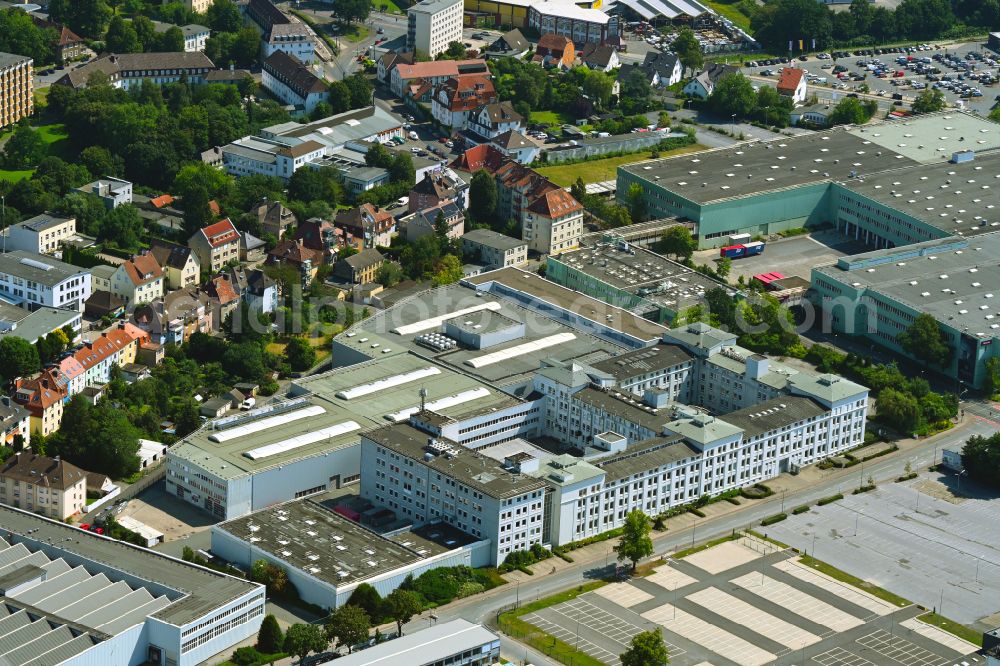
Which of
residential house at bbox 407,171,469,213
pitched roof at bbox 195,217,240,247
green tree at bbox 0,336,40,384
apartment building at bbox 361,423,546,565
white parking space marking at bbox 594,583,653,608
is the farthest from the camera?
residential house at bbox 407,171,469,213

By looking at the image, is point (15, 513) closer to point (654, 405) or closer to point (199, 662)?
point (199, 662)

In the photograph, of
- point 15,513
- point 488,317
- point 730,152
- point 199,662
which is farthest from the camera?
point 730,152

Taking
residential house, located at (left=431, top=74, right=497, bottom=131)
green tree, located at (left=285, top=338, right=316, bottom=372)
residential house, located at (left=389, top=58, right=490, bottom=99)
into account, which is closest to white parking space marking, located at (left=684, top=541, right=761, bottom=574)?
green tree, located at (left=285, top=338, right=316, bottom=372)

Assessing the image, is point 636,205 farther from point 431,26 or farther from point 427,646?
point 427,646

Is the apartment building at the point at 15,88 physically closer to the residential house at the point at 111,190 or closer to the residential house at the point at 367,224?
the residential house at the point at 111,190

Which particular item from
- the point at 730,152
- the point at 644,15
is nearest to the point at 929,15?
the point at 644,15

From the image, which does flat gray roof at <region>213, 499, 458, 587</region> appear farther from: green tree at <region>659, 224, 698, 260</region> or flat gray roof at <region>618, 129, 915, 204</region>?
flat gray roof at <region>618, 129, 915, 204</region>
